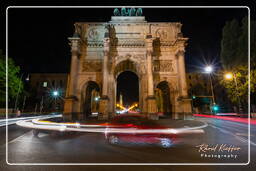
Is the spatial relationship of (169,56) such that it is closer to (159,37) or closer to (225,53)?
(159,37)

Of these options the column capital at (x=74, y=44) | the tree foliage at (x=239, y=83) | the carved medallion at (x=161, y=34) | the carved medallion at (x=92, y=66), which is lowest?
the tree foliage at (x=239, y=83)

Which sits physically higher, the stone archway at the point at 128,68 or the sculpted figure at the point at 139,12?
the sculpted figure at the point at 139,12

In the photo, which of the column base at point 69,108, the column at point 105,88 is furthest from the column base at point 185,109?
the column base at point 69,108

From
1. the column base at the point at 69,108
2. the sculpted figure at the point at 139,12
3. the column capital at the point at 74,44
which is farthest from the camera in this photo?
the sculpted figure at the point at 139,12

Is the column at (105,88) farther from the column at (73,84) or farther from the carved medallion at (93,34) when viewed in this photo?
the column at (73,84)

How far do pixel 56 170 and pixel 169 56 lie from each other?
2312 cm

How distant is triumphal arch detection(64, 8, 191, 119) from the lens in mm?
21547

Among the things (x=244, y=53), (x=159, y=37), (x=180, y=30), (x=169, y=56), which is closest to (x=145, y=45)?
(x=159, y=37)

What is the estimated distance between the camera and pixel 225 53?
24156 mm

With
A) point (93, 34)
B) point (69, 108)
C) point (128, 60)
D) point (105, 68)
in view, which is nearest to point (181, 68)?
point (128, 60)

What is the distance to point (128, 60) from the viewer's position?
23.6m

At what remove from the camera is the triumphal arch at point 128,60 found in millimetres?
21547

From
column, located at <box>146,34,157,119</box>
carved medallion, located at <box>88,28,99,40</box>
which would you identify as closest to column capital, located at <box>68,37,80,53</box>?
carved medallion, located at <box>88,28,99,40</box>

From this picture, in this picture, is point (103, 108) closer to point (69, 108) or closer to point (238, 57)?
point (69, 108)
